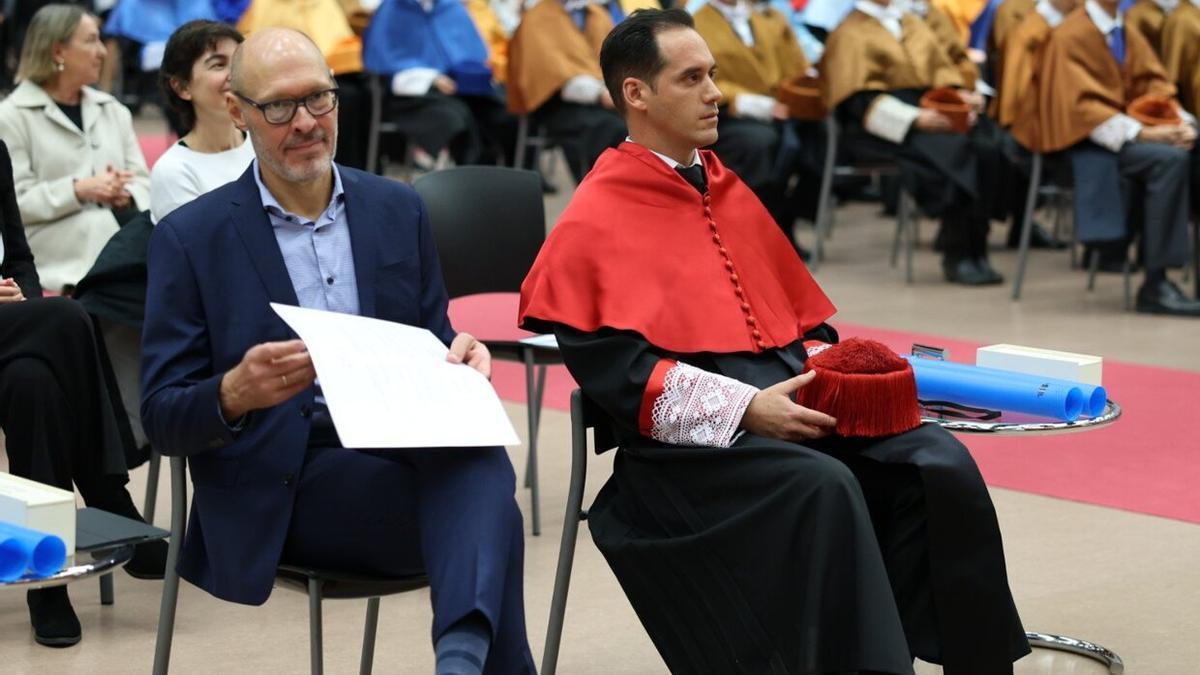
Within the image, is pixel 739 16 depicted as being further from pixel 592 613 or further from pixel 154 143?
pixel 592 613

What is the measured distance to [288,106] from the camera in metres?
3.07

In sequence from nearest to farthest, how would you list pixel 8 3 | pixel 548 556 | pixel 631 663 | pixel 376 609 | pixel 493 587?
pixel 493 587, pixel 376 609, pixel 631 663, pixel 548 556, pixel 8 3

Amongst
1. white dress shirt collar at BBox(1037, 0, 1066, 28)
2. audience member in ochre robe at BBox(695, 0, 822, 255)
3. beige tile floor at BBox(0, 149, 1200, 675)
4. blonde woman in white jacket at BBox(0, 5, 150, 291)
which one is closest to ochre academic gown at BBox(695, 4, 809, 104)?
audience member in ochre robe at BBox(695, 0, 822, 255)

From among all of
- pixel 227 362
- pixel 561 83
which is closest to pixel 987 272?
pixel 561 83

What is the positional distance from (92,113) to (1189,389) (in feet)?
12.3

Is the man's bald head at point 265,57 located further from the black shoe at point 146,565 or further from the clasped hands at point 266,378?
the black shoe at point 146,565

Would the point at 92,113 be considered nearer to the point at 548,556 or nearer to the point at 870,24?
the point at 548,556

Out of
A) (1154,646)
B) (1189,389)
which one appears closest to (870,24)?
(1189,389)

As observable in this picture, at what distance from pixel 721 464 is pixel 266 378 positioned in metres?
0.80

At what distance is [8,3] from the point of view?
47.4 feet

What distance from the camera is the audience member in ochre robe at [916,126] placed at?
8.29m

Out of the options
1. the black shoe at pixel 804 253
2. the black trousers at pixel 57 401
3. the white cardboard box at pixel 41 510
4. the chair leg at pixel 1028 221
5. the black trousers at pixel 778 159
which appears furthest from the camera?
the black shoe at pixel 804 253

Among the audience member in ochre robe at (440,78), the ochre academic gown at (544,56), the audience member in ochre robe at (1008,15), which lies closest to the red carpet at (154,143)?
the audience member in ochre robe at (440,78)

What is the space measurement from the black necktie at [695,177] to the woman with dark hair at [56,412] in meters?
1.39
